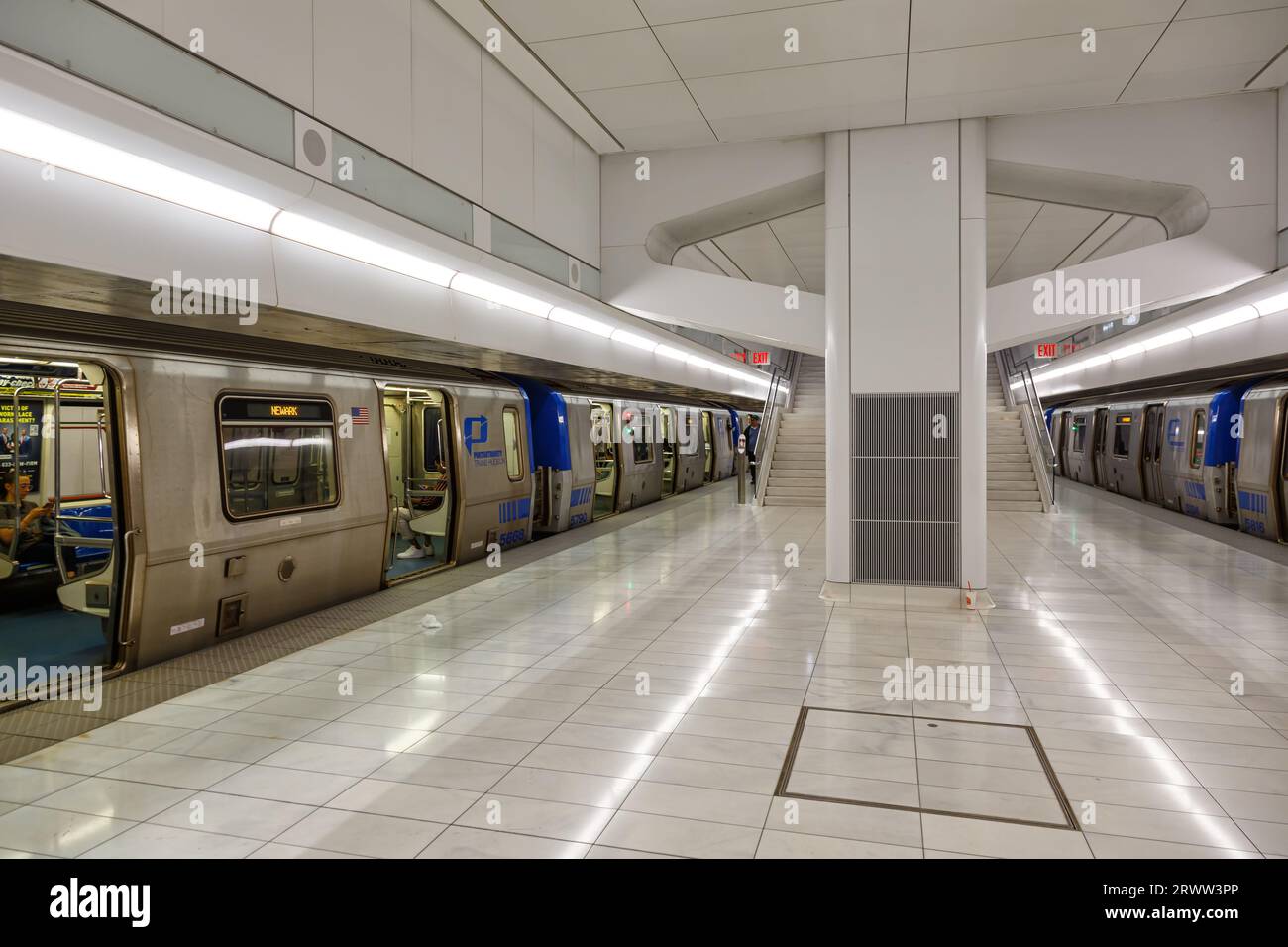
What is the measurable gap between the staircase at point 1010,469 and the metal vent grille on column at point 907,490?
8019 millimetres

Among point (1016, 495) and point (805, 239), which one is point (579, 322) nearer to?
point (805, 239)

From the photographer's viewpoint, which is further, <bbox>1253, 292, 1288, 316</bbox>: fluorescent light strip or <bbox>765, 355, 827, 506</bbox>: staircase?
<bbox>765, 355, 827, 506</bbox>: staircase

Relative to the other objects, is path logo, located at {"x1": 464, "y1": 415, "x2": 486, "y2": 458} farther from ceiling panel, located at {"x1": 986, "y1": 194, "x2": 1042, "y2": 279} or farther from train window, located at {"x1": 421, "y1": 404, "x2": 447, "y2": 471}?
ceiling panel, located at {"x1": 986, "y1": 194, "x2": 1042, "y2": 279}

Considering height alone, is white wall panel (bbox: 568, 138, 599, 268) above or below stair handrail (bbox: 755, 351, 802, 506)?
above

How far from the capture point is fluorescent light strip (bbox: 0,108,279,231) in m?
3.02

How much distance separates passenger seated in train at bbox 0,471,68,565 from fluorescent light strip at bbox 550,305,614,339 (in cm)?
560

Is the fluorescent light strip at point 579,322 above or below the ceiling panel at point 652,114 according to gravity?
below

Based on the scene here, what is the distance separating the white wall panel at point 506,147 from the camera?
630 centimetres

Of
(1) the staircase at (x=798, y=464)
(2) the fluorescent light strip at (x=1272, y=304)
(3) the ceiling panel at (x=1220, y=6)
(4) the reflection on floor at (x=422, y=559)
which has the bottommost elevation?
(4) the reflection on floor at (x=422, y=559)

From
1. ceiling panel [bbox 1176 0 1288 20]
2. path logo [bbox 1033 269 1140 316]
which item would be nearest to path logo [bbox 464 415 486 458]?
path logo [bbox 1033 269 1140 316]

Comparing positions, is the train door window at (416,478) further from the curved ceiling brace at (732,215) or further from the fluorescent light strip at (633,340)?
the curved ceiling brace at (732,215)

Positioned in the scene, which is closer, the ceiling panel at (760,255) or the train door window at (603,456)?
the ceiling panel at (760,255)

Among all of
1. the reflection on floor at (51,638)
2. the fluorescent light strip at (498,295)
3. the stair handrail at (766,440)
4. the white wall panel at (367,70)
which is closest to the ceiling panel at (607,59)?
the white wall panel at (367,70)

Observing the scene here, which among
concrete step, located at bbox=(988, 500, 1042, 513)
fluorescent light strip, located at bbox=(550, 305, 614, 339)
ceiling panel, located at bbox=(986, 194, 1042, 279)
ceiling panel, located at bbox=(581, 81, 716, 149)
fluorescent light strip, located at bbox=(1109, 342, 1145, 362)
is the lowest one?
concrete step, located at bbox=(988, 500, 1042, 513)
